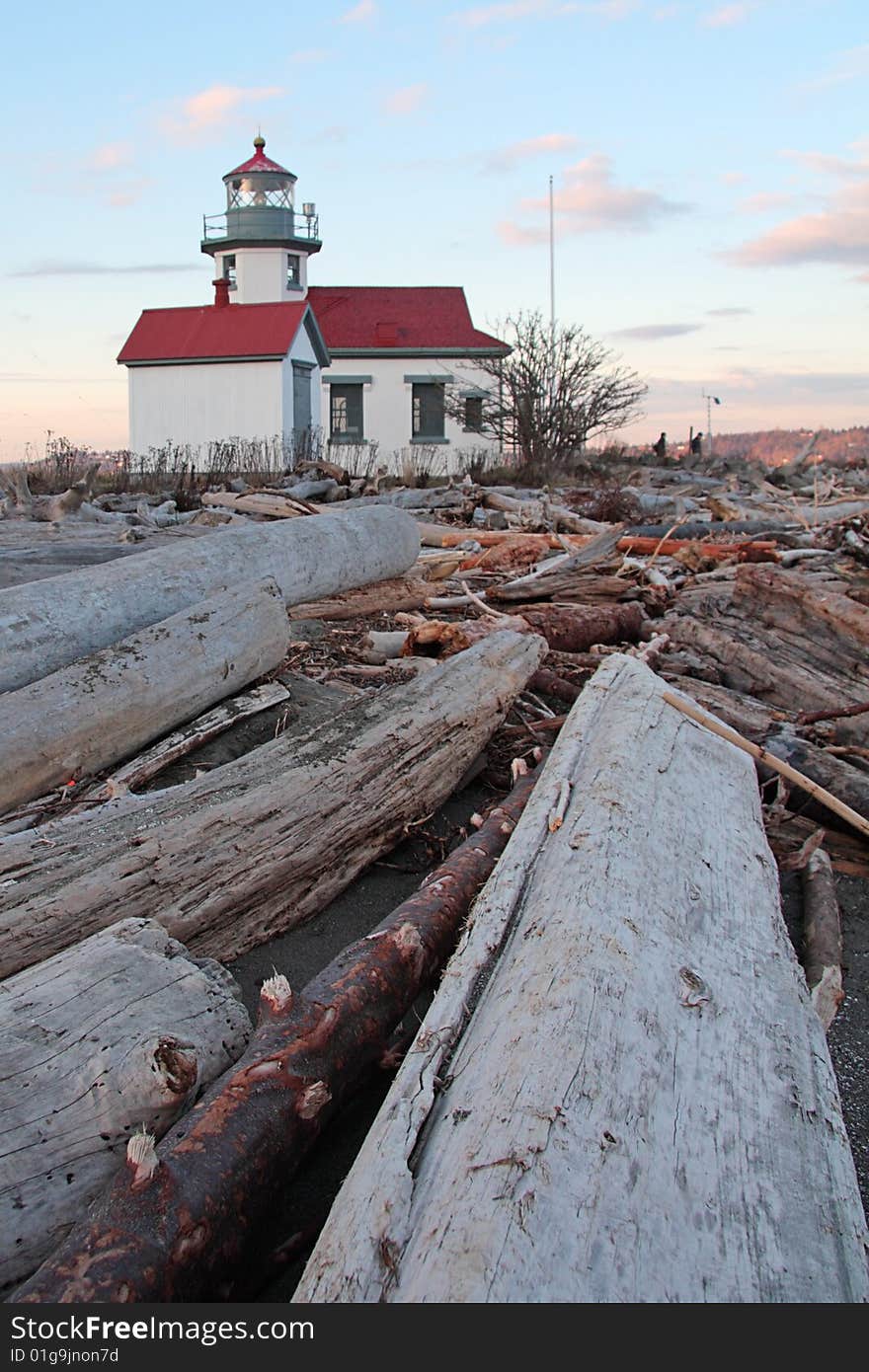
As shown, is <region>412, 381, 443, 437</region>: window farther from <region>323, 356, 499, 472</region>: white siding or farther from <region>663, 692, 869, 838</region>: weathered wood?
<region>663, 692, 869, 838</region>: weathered wood

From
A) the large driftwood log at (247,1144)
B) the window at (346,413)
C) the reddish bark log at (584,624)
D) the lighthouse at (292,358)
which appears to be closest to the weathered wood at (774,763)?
the reddish bark log at (584,624)

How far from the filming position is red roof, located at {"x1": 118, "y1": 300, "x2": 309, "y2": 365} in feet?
97.5

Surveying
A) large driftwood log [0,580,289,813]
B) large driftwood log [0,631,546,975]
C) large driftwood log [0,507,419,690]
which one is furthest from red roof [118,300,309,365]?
large driftwood log [0,631,546,975]

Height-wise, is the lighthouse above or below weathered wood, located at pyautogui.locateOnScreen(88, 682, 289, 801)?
above

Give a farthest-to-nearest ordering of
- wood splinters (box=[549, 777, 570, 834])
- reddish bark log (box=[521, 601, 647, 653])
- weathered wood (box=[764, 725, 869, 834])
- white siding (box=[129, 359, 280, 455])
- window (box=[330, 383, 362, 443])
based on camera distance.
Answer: window (box=[330, 383, 362, 443]) < white siding (box=[129, 359, 280, 455]) < reddish bark log (box=[521, 601, 647, 653]) < weathered wood (box=[764, 725, 869, 834]) < wood splinters (box=[549, 777, 570, 834])

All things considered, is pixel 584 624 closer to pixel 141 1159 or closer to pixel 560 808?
pixel 560 808

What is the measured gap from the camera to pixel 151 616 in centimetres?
456

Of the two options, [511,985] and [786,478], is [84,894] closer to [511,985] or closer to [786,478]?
[511,985]

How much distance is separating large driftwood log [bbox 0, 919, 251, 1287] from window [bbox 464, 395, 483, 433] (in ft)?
100

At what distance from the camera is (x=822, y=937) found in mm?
3049

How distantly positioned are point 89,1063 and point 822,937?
2.13 metres

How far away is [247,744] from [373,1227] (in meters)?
2.64

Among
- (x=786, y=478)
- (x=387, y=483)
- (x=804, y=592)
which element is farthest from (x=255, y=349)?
(x=804, y=592)

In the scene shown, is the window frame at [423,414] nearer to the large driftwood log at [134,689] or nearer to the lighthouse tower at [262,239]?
the lighthouse tower at [262,239]
